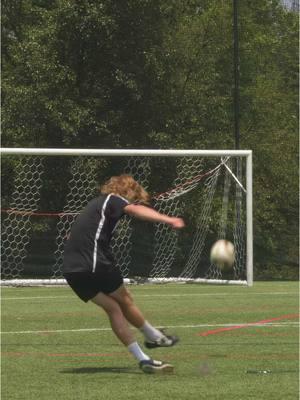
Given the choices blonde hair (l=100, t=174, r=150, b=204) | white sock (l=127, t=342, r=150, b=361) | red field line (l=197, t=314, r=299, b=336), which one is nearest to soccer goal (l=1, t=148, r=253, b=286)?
red field line (l=197, t=314, r=299, b=336)

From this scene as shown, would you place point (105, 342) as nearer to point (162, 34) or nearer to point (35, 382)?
point (35, 382)

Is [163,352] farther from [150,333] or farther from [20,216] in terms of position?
[20,216]

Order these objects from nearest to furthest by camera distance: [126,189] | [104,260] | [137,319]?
[104,260] < [126,189] < [137,319]

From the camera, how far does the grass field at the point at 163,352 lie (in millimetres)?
9344

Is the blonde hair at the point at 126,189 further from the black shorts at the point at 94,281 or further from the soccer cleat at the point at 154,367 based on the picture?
the soccer cleat at the point at 154,367

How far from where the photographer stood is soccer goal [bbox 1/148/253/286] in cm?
2630

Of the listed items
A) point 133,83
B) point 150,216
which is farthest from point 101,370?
point 133,83

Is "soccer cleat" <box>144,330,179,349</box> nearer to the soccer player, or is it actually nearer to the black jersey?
the soccer player

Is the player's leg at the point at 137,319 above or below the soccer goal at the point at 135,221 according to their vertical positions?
above

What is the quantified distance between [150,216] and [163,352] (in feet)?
8.79

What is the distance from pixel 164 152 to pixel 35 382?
1353 cm

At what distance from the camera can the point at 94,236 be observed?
10.4 meters

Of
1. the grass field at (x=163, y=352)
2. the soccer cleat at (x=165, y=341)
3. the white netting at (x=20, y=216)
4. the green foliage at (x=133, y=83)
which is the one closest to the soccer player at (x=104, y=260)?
the soccer cleat at (x=165, y=341)

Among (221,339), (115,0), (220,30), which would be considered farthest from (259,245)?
(221,339)
